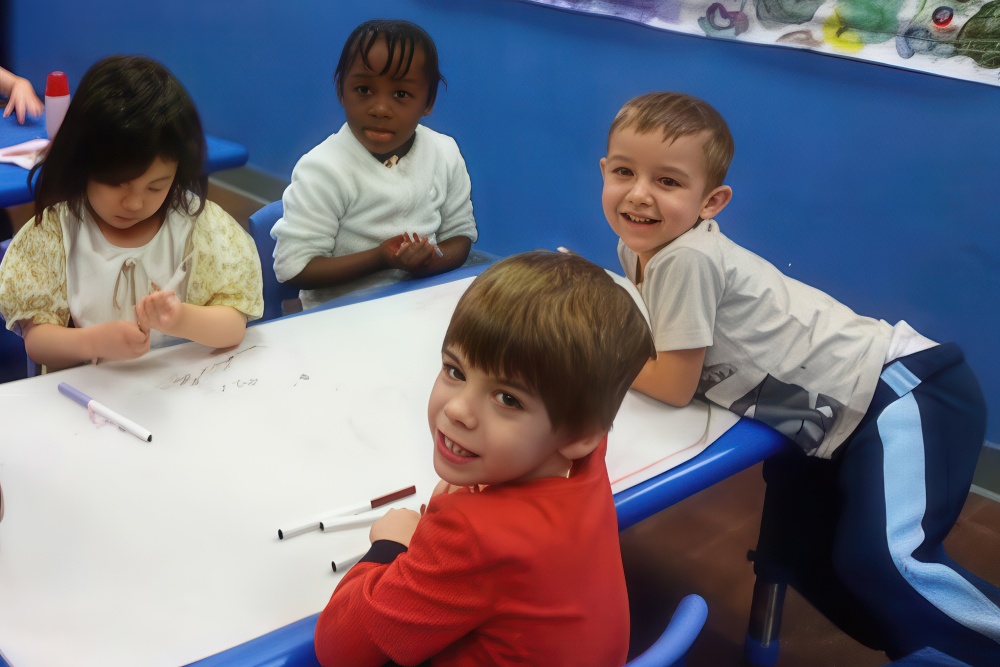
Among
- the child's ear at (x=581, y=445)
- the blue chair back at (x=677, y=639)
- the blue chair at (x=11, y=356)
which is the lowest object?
the blue chair at (x=11, y=356)

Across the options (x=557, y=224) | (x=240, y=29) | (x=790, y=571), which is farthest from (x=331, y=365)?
(x=240, y=29)

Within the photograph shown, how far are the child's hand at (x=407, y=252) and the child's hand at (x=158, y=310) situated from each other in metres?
0.53

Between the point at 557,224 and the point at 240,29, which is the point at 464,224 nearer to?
the point at 557,224

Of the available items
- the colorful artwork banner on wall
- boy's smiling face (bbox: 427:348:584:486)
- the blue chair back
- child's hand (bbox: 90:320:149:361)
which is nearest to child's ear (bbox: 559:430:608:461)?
boy's smiling face (bbox: 427:348:584:486)

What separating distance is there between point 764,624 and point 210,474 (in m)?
1.00

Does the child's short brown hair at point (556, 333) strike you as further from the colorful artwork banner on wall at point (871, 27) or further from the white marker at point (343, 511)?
the colorful artwork banner on wall at point (871, 27)

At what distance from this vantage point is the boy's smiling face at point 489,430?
0.76 m

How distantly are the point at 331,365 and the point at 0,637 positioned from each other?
0.56 m

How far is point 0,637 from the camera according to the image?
786 millimetres

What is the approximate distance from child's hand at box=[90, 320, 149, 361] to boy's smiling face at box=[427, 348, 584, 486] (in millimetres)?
559

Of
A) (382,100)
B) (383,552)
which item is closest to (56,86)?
(382,100)

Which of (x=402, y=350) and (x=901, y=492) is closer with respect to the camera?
(x=901, y=492)

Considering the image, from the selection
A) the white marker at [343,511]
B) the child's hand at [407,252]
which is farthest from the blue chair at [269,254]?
the white marker at [343,511]

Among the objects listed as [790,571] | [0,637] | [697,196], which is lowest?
[790,571]
